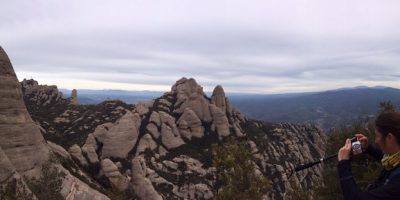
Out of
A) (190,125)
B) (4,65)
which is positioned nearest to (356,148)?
(4,65)

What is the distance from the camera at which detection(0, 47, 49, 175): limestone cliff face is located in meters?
54.0

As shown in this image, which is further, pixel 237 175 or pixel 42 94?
pixel 42 94

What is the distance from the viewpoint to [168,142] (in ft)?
389

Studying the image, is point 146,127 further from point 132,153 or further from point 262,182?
point 262,182

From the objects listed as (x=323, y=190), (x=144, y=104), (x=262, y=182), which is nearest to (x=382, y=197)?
(x=262, y=182)

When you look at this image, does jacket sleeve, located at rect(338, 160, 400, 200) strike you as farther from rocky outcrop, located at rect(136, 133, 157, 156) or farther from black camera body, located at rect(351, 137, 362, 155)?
rocky outcrop, located at rect(136, 133, 157, 156)

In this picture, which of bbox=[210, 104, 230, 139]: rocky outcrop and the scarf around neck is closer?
the scarf around neck

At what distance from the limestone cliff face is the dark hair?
5424cm

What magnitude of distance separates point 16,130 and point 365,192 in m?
56.2

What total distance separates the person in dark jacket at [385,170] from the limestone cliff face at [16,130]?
177 feet

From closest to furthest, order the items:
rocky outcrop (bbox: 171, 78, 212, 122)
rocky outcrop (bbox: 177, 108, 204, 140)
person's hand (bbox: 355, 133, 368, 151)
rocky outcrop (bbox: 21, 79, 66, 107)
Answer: person's hand (bbox: 355, 133, 368, 151)
rocky outcrop (bbox: 177, 108, 204, 140)
rocky outcrop (bbox: 171, 78, 212, 122)
rocky outcrop (bbox: 21, 79, 66, 107)

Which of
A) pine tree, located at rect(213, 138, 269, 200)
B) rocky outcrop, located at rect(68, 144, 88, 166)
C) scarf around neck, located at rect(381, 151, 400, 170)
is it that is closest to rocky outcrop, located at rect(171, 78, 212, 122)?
rocky outcrop, located at rect(68, 144, 88, 166)

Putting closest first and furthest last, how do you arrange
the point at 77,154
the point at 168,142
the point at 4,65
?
1. the point at 4,65
2. the point at 77,154
3. the point at 168,142

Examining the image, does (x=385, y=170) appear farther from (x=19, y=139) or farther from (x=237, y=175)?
(x=19, y=139)
